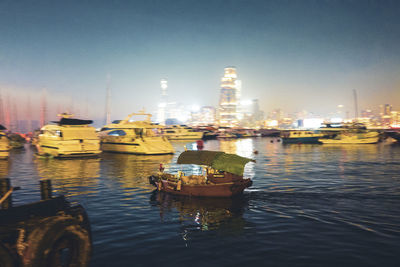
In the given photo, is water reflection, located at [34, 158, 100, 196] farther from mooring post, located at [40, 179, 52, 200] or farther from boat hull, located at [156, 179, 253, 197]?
mooring post, located at [40, 179, 52, 200]

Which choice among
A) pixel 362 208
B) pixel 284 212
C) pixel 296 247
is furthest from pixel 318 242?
pixel 362 208

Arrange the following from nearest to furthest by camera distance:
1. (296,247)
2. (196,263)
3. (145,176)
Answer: (196,263)
(296,247)
(145,176)

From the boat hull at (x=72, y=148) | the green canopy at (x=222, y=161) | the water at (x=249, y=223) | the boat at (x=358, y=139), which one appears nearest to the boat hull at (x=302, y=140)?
the boat at (x=358, y=139)

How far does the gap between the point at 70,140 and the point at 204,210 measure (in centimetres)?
3460

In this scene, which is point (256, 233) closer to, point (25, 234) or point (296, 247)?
point (296, 247)

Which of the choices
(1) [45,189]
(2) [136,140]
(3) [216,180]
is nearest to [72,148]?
(2) [136,140]

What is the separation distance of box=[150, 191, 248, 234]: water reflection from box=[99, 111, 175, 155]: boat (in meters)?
29.4

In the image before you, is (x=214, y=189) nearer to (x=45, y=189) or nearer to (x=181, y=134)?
Result: (x=45, y=189)

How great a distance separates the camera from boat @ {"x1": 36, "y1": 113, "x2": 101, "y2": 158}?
44.5m

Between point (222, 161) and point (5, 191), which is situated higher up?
point (222, 161)

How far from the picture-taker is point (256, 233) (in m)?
13.9

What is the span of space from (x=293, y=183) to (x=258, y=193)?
5.89 meters

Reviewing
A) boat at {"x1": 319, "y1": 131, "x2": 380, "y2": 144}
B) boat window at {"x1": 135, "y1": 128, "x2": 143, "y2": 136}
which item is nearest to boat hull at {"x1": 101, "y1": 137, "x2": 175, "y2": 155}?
boat window at {"x1": 135, "y1": 128, "x2": 143, "y2": 136}

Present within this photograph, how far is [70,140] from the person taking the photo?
4519 centimetres
